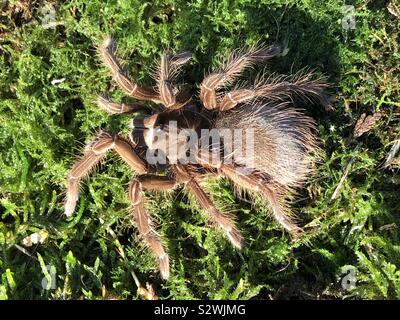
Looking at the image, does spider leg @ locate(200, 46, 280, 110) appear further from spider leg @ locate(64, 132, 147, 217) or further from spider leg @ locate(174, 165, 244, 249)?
spider leg @ locate(64, 132, 147, 217)

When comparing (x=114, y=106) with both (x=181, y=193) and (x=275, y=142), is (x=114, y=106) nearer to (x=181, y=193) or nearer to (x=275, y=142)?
(x=181, y=193)

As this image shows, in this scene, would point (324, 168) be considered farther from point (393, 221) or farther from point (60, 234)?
point (60, 234)

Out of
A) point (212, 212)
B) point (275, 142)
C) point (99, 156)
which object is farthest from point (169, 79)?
point (212, 212)

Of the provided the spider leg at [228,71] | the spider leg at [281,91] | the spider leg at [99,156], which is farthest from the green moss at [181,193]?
the spider leg at [99,156]

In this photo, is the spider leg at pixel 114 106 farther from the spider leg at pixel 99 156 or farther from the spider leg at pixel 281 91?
the spider leg at pixel 281 91

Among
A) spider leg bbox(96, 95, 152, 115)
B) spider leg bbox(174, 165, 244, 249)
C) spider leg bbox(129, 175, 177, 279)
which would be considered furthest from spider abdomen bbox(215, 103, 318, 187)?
spider leg bbox(96, 95, 152, 115)
